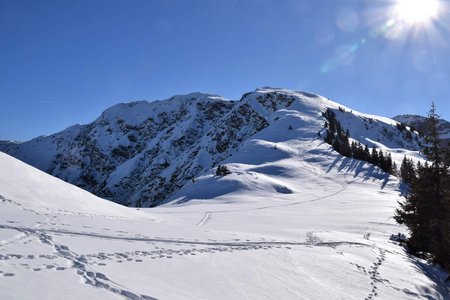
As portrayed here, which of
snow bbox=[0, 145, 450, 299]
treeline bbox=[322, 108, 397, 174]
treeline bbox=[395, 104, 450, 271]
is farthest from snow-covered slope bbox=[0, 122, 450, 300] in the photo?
treeline bbox=[322, 108, 397, 174]

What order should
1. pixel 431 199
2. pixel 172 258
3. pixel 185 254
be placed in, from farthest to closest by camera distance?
pixel 431 199, pixel 185 254, pixel 172 258

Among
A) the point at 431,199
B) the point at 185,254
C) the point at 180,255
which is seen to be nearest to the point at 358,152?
the point at 431,199

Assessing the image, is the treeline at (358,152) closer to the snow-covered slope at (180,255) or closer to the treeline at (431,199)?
the snow-covered slope at (180,255)

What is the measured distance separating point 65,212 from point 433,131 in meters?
20.1

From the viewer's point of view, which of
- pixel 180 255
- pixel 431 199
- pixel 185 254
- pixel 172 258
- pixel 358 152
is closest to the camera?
pixel 172 258

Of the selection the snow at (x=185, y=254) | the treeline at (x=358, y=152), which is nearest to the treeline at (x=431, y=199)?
the snow at (x=185, y=254)

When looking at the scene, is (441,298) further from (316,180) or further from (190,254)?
(316,180)

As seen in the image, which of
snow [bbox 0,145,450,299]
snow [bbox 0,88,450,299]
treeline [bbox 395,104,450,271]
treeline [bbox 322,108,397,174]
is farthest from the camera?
treeline [bbox 322,108,397,174]

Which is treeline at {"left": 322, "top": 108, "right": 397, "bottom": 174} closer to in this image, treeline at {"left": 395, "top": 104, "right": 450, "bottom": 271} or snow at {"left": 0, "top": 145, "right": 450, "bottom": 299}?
snow at {"left": 0, "top": 145, "right": 450, "bottom": 299}

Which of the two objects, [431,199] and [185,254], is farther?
[431,199]

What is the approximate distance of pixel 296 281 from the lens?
35.7 ft

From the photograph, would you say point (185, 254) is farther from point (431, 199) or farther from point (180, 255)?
point (431, 199)

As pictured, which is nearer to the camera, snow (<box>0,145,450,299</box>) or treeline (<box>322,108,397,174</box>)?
snow (<box>0,145,450,299</box>)

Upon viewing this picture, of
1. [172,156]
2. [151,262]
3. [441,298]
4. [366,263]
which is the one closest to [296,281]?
[151,262]
